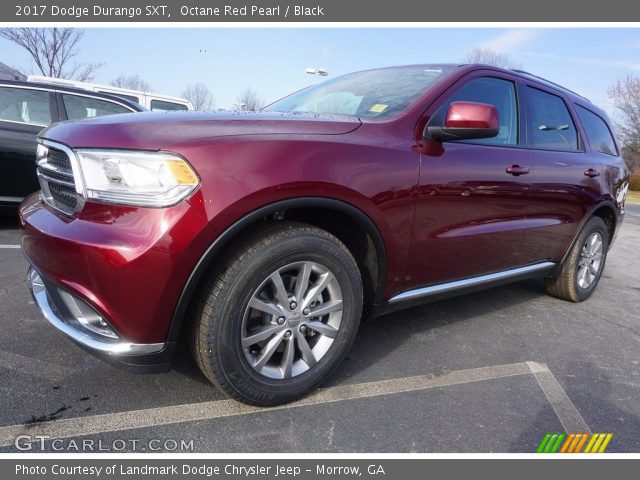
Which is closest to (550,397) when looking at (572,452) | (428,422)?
(572,452)

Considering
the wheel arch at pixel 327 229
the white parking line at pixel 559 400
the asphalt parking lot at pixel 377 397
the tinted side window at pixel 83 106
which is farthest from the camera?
the tinted side window at pixel 83 106

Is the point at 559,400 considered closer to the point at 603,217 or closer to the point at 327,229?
the point at 327,229

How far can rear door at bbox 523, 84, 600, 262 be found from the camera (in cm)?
303

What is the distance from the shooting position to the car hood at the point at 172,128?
1641mm

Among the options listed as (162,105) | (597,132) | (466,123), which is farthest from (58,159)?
(162,105)

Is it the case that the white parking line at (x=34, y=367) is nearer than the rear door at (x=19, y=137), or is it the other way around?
the white parking line at (x=34, y=367)

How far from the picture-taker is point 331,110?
2.69 m

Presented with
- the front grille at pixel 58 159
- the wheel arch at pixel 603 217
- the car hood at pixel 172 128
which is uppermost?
the car hood at pixel 172 128

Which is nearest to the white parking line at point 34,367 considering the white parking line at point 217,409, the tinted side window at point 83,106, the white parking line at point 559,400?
the white parking line at point 217,409

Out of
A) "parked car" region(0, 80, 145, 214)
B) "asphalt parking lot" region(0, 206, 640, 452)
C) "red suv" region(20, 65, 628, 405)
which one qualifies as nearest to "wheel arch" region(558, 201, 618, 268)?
"asphalt parking lot" region(0, 206, 640, 452)

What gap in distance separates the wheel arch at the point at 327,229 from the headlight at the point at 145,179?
0.23m

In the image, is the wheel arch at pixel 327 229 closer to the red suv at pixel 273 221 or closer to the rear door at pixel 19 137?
the red suv at pixel 273 221

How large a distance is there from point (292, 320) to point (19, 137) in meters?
4.49

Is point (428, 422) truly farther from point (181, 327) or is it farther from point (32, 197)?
point (32, 197)
